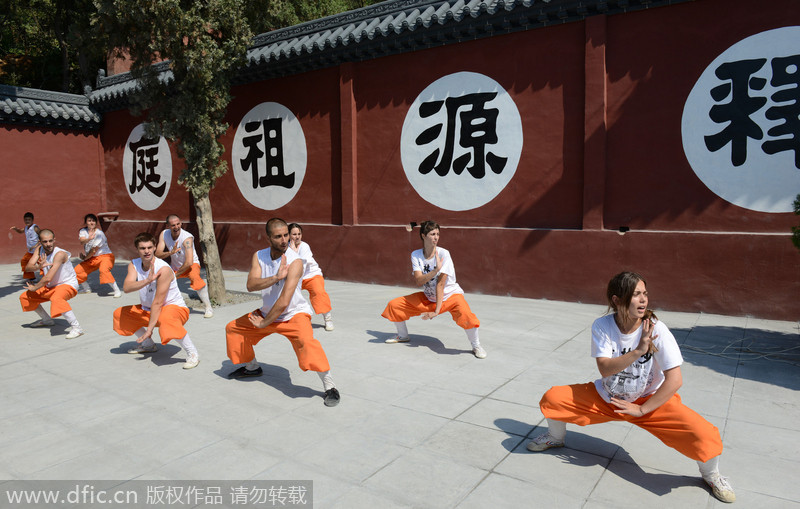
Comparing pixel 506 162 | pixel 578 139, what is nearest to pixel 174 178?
pixel 506 162

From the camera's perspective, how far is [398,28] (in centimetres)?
980

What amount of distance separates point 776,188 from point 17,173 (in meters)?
17.0

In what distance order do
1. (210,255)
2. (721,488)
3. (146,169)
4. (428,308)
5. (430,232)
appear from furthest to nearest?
(146,169), (210,255), (428,308), (430,232), (721,488)

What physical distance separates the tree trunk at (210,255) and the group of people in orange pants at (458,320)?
2.23m

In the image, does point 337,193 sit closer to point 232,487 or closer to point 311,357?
point 311,357

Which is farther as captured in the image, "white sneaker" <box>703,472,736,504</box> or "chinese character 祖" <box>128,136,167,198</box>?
"chinese character 祖" <box>128,136,167,198</box>

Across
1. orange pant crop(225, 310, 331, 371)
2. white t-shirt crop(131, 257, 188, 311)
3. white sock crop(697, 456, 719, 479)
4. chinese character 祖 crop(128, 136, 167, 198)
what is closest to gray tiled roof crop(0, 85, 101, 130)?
chinese character 祖 crop(128, 136, 167, 198)

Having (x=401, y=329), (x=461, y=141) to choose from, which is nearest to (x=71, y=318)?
(x=401, y=329)

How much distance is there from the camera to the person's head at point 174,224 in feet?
25.9

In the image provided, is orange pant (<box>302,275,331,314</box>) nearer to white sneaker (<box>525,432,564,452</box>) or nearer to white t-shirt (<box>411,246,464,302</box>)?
white t-shirt (<box>411,246,464,302</box>)

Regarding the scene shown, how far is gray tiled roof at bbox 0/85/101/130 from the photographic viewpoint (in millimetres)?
14117

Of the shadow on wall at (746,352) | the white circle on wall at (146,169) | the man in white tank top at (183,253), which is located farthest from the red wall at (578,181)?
the white circle on wall at (146,169)

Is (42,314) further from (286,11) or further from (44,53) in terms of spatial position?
(44,53)

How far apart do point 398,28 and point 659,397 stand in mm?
8393
